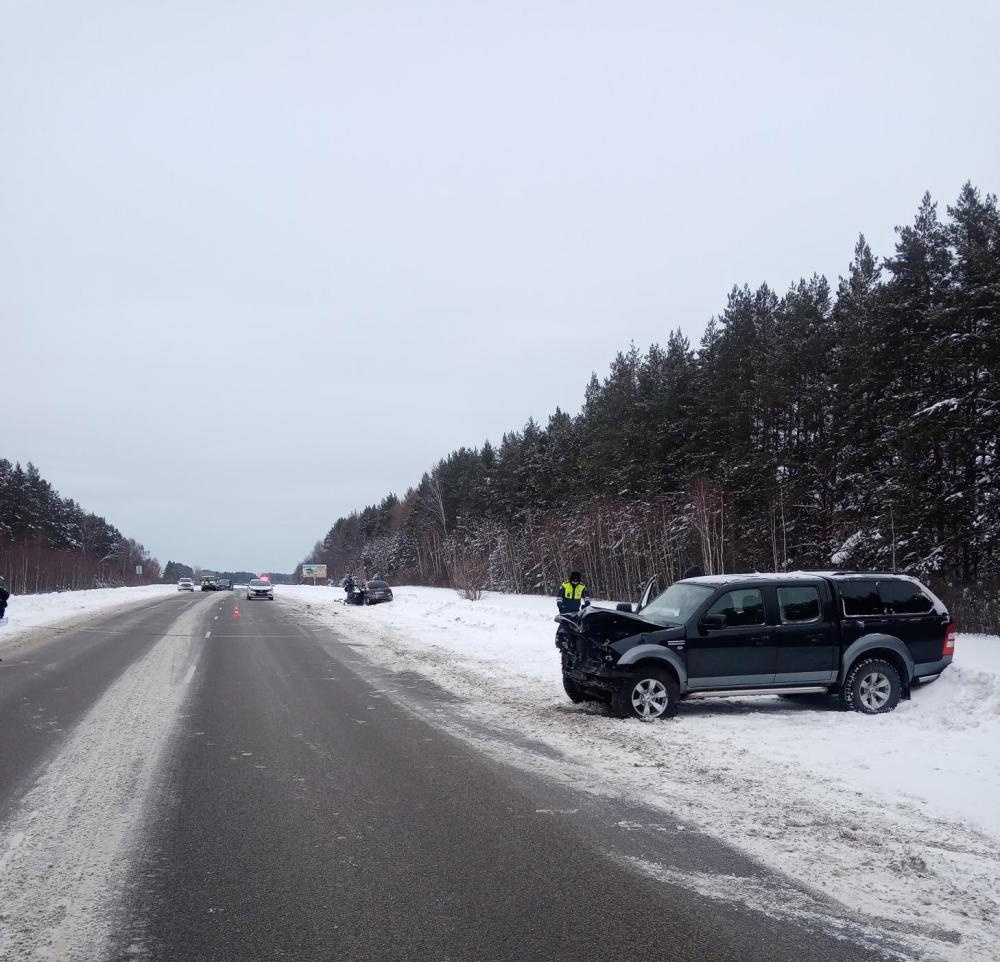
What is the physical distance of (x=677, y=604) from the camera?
10.5 meters

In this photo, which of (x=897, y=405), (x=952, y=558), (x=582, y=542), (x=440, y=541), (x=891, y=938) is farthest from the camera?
(x=440, y=541)

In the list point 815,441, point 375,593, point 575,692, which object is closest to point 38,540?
point 375,593

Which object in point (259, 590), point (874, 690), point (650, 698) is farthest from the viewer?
point (259, 590)

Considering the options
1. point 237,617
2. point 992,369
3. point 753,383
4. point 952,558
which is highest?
point 753,383

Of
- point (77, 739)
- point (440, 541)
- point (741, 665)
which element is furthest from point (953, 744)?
point (440, 541)

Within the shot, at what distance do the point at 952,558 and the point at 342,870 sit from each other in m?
23.7

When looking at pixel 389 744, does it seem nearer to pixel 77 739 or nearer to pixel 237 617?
pixel 77 739

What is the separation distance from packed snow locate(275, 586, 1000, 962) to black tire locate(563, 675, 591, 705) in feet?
0.39

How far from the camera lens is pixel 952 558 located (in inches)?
931

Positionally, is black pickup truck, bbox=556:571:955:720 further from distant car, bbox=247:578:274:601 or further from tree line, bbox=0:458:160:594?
tree line, bbox=0:458:160:594

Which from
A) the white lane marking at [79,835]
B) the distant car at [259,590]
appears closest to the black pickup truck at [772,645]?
the white lane marking at [79,835]

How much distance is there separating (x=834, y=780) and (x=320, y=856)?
4.55m

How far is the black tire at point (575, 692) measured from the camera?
35.1ft

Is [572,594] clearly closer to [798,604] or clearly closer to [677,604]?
[677,604]
